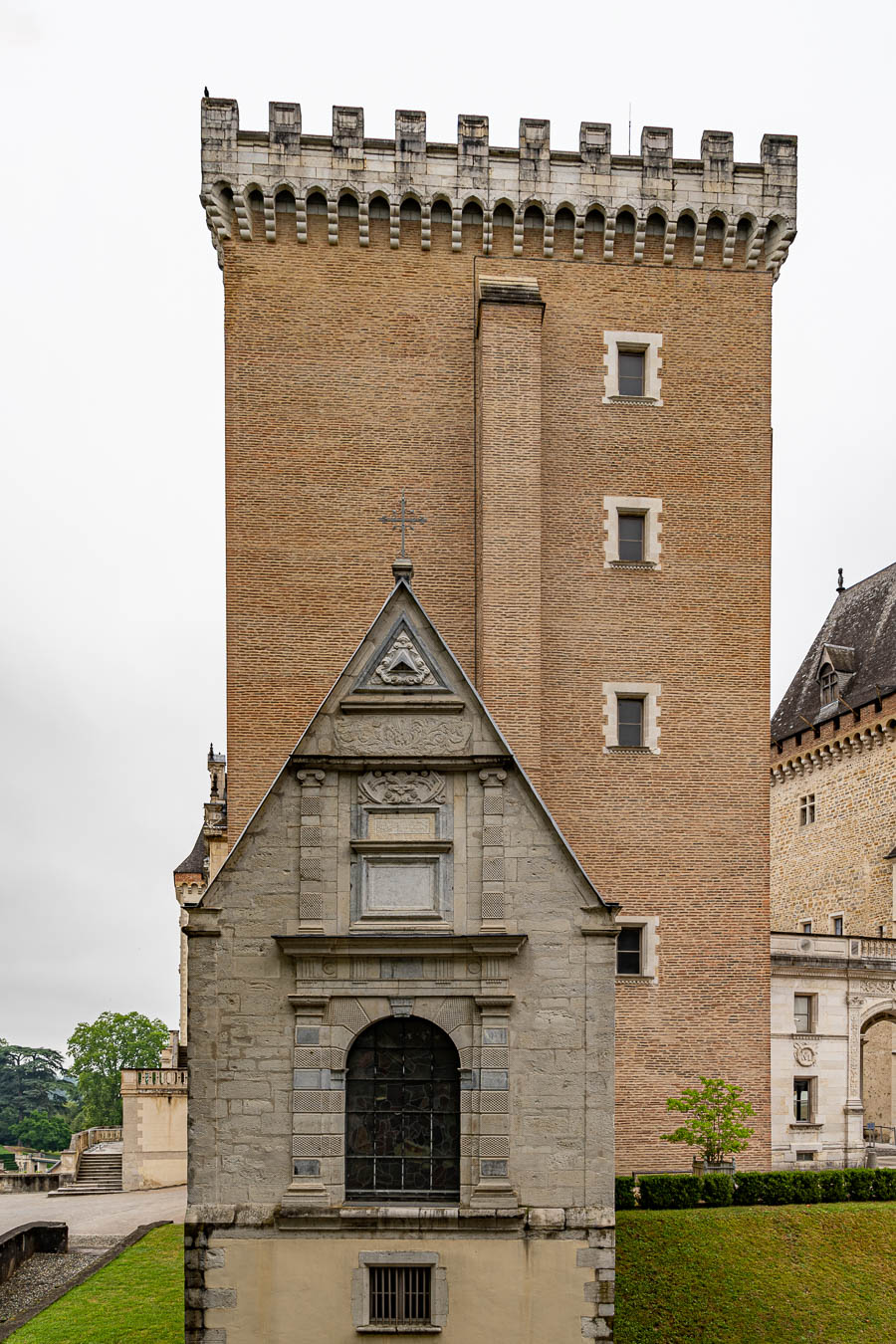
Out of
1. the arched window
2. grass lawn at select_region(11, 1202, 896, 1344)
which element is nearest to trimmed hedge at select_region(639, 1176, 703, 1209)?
grass lawn at select_region(11, 1202, 896, 1344)

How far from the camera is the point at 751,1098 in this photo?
1052 inches

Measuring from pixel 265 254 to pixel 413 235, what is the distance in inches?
136

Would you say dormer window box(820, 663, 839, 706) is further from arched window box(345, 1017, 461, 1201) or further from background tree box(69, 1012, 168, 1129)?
background tree box(69, 1012, 168, 1129)

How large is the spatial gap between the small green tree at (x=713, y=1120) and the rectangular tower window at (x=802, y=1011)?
868 cm

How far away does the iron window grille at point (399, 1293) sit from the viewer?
1659 cm

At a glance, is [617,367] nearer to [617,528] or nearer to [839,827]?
[617,528]

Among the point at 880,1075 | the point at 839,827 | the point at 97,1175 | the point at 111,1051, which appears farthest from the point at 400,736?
the point at 111,1051

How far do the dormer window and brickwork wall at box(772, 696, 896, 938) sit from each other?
57.5 inches

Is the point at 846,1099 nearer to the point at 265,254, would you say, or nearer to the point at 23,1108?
the point at 265,254

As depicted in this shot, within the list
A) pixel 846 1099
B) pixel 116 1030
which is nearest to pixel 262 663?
pixel 846 1099

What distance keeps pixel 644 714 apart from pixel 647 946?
5.22 metres

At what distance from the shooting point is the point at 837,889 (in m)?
47.5

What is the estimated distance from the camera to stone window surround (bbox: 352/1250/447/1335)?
1642cm

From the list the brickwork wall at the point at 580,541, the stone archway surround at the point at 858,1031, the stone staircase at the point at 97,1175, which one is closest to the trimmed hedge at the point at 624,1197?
the brickwork wall at the point at 580,541
